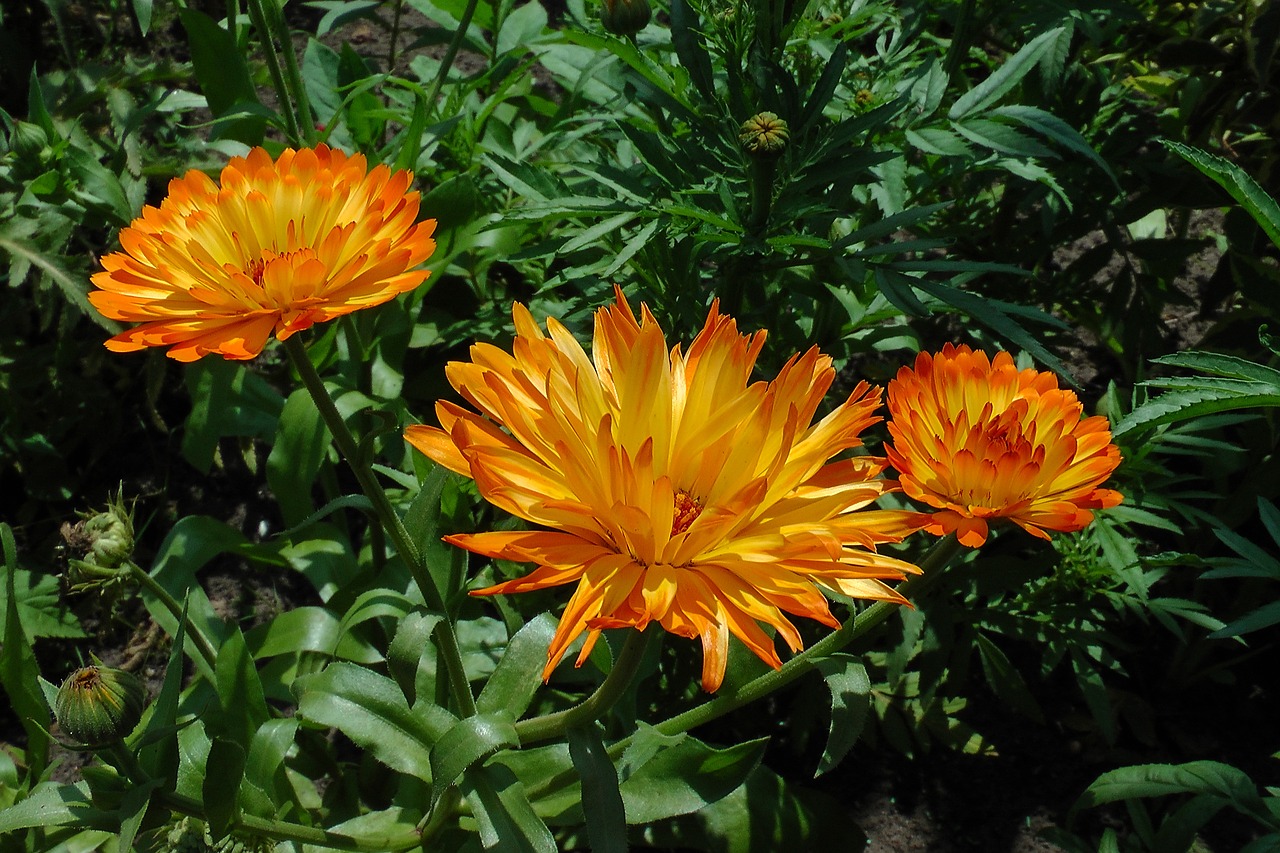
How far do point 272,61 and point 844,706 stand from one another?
56.6 inches

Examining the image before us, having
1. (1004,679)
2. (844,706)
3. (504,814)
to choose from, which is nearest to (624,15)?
(844,706)

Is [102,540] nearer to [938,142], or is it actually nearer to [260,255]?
[260,255]

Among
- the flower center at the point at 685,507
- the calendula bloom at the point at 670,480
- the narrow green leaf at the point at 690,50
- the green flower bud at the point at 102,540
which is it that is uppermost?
the narrow green leaf at the point at 690,50

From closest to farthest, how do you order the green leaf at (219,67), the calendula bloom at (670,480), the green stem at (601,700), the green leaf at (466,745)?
the calendula bloom at (670,480), the green stem at (601,700), the green leaf at (466,745), the green leaf at (219,67)

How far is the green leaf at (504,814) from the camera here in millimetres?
1340

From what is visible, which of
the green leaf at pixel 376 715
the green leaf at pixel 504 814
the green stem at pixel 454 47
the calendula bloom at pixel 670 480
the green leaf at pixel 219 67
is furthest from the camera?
the green leaf at pixel 219 67

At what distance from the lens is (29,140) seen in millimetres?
1971

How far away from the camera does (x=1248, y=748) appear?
219 centimetres

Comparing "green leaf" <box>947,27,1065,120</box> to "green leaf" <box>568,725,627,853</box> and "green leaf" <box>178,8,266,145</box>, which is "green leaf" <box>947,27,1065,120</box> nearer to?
"green leaf" <box>568,725,627,853</box>

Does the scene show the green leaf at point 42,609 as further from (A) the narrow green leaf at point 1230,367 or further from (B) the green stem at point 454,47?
(A) the narrow green leaf at point 1230,367

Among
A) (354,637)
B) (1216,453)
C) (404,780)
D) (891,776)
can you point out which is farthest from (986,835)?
(354,637)

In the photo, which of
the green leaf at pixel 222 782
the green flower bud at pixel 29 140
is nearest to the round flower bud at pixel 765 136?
the green leaf at pixel 222 782

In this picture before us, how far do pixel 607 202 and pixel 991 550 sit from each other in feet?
3.89

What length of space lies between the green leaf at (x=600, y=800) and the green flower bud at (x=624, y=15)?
1.12m
